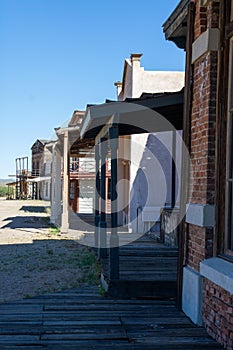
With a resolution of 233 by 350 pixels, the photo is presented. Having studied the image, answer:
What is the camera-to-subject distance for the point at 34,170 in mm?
56938

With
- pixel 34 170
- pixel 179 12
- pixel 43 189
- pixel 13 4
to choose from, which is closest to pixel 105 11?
pixel 13 4

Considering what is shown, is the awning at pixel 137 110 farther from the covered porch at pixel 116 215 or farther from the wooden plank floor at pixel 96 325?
the wooden plank floor at pixel 96 325

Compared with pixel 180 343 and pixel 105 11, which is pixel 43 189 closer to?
pixel 105 11

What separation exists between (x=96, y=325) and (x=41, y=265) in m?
4.59

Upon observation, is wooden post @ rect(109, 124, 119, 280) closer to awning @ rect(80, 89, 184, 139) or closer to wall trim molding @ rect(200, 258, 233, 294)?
awning @ rect(80, 89, 184, 139)

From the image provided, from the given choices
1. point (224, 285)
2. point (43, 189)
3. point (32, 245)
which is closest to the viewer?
point (224, 285)

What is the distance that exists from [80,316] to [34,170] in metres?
52.6

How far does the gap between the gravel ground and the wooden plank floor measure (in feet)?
3.12

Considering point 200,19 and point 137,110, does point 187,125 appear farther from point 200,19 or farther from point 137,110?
point 200,19

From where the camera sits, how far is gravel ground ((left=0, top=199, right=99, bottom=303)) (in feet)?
23.6

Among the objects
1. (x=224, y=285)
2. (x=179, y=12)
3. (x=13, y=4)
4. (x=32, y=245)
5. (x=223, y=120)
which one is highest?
(x=13, y=4)

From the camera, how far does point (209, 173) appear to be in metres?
4.64

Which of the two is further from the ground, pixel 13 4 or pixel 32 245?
pixel 13 4

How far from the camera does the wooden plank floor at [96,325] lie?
4.29 m
